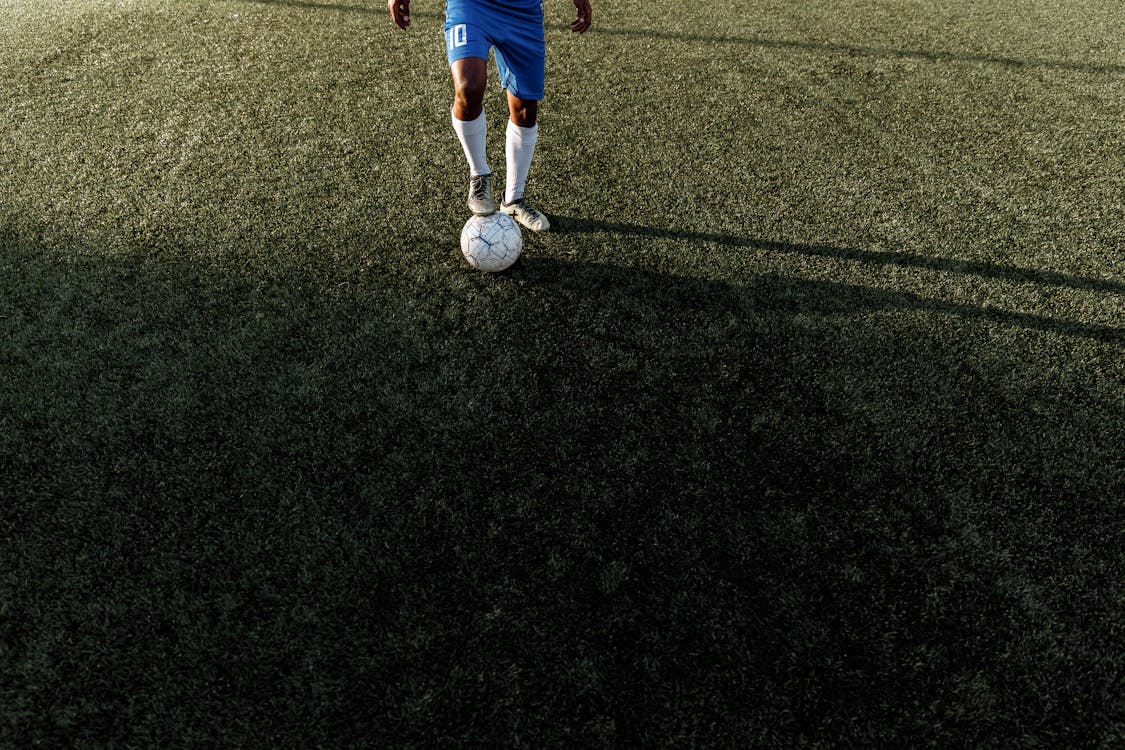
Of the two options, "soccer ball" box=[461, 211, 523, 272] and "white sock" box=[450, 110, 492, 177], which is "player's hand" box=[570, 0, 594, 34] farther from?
"soccer ball" box=[461, 211, 523, 272]

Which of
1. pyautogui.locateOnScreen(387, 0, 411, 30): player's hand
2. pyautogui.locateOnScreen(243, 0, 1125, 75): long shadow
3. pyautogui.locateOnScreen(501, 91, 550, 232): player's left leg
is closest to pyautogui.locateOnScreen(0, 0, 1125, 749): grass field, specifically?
pyautogui.locateOnScreen(501, 91, 550, 232): player's left leg

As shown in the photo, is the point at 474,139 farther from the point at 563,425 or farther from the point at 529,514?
the point at 529,514

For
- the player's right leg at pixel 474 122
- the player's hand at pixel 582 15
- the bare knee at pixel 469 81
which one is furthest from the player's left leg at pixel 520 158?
the player's hand at pixel 582 15

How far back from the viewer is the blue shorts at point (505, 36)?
2350 mm

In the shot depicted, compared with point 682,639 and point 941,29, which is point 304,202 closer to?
point 682,639

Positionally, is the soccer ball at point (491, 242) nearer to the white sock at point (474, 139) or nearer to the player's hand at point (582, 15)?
the white sock at point (474, 139)

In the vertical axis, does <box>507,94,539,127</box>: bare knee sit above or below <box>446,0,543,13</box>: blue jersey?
below

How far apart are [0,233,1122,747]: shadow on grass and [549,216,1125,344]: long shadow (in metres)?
0.03

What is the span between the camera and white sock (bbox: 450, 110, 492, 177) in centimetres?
256

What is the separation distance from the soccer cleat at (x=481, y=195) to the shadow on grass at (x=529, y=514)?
1.25 ft

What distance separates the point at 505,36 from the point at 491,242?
755 mm

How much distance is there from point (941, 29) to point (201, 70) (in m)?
5.03

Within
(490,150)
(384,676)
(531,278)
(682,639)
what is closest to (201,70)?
(490,150)

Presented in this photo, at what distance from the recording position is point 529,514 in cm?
182
